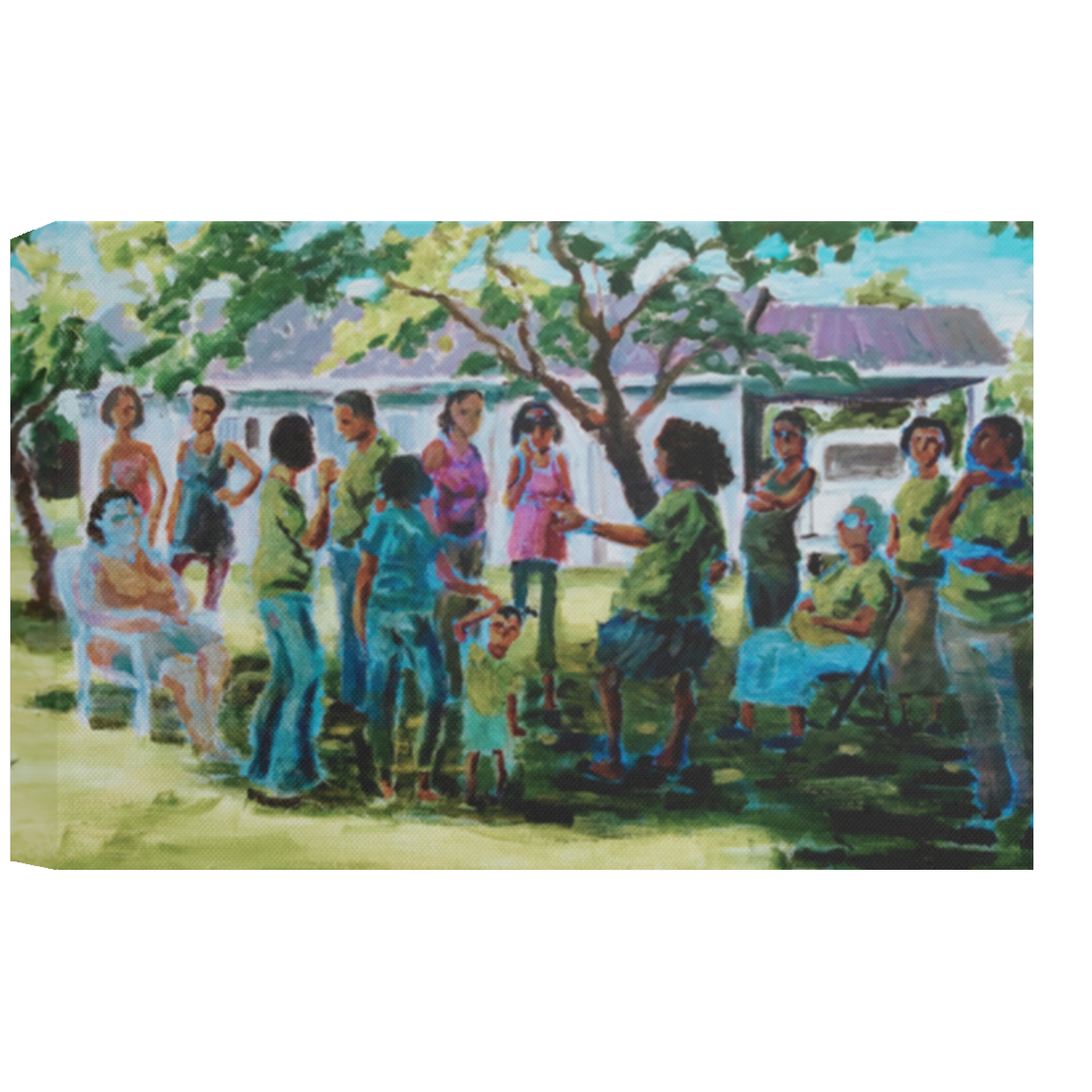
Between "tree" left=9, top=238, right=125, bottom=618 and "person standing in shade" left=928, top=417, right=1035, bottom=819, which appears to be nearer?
"person standing in shade" left=928, top=417, right=1035, bottom=819

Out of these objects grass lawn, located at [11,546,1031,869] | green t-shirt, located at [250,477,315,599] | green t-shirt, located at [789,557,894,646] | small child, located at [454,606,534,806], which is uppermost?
green t-shirt, located at [250,477,315,599]

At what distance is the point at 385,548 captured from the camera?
17.3 feet

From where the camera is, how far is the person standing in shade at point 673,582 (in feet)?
17.1

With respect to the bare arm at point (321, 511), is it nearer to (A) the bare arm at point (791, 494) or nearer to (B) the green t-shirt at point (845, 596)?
(A) the bare arm at point (791, 494)

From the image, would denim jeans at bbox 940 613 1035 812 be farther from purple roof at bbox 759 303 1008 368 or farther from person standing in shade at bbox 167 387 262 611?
person standing in shade at bbox 167 387 262 611

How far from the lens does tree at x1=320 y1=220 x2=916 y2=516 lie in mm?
5207

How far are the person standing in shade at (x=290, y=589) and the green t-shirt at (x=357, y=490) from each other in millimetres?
48

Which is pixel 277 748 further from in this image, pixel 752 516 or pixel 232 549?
pixel 752 516

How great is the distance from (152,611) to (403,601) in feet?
3.39

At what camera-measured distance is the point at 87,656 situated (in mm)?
5340

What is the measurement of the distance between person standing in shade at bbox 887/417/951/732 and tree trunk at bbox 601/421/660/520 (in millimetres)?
987

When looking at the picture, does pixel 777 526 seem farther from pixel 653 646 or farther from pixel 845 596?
pixel 653 646

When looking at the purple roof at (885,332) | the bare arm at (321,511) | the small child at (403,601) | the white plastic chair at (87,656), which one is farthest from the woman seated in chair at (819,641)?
the white plastic chair at (87,656)

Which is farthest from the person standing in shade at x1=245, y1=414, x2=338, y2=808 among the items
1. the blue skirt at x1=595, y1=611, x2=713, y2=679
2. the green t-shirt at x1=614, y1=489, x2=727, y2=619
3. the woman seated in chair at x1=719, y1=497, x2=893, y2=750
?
the woman seated in chair at x1=719, y1=497, x2=893, y2=750
